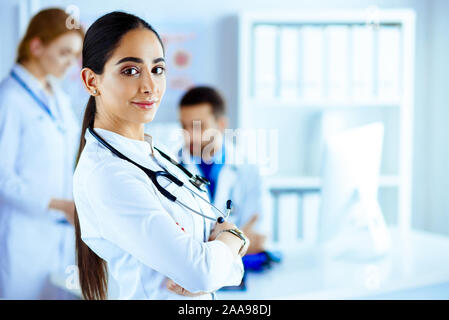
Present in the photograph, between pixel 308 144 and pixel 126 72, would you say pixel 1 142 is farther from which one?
pixel 308 144

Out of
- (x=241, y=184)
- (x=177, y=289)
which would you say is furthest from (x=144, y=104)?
(x=241, y=184)

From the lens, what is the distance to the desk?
3.67 feet

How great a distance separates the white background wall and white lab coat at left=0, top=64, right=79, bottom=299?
879 millimetres

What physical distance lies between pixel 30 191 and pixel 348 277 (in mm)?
904

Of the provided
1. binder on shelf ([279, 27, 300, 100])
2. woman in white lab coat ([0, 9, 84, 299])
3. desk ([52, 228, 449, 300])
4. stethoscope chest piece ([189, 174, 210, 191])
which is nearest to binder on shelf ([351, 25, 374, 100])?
binder on shelf ([279, 27, 300, 100])

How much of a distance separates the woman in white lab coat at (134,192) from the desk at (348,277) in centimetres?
45

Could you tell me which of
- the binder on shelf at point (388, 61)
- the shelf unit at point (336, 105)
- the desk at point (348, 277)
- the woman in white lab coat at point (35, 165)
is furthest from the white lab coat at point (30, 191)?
the binder on shelf at point (388, 61)

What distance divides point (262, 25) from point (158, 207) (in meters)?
1.67

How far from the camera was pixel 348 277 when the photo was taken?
121 cm

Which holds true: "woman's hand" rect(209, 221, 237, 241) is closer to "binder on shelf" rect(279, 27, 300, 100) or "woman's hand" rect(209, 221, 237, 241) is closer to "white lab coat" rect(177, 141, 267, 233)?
"white lab coat" rect(177, 141, 267, 233)

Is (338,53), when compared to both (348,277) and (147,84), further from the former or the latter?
(147,84)

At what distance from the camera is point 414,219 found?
2369 mm

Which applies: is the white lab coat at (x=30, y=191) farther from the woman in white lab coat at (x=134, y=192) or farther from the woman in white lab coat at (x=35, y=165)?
the woman in white lab coat at (x=134, y=192)
